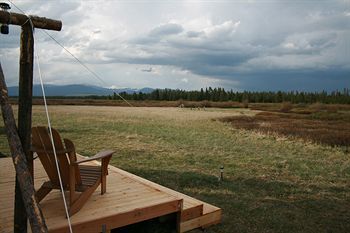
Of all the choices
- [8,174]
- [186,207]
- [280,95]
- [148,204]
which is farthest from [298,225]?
[280,95]

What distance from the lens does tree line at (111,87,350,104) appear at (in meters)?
76.8

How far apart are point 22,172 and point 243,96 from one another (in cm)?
8675

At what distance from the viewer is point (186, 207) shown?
4.72 metres

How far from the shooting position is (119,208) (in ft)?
13.5

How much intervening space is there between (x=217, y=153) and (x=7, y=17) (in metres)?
9.04

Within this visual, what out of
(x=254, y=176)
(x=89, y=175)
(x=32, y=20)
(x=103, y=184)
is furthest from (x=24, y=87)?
(x=254, y=176)

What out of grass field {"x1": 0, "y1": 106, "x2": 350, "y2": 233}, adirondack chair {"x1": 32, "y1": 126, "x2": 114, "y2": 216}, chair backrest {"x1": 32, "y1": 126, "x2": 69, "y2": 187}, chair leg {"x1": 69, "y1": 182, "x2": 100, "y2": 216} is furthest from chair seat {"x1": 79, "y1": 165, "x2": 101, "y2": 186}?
grass field {"x1": 0, "y1": 106, "x2": 350, "y2": 233}

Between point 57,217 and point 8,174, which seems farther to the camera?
point 8,174

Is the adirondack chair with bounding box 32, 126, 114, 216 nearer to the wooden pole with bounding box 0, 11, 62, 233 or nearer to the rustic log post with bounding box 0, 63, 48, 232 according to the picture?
the wooden pole with bounding box 0, 11, 62, 233

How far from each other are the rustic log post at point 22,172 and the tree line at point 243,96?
72144mm

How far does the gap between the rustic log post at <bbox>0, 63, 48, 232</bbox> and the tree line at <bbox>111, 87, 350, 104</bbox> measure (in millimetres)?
72144

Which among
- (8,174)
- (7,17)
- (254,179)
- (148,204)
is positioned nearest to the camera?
(7,17)

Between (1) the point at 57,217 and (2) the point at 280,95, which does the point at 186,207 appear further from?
(2) the point at 280,95

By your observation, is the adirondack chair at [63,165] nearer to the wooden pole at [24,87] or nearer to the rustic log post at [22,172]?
the wooden pole at [24,87]
